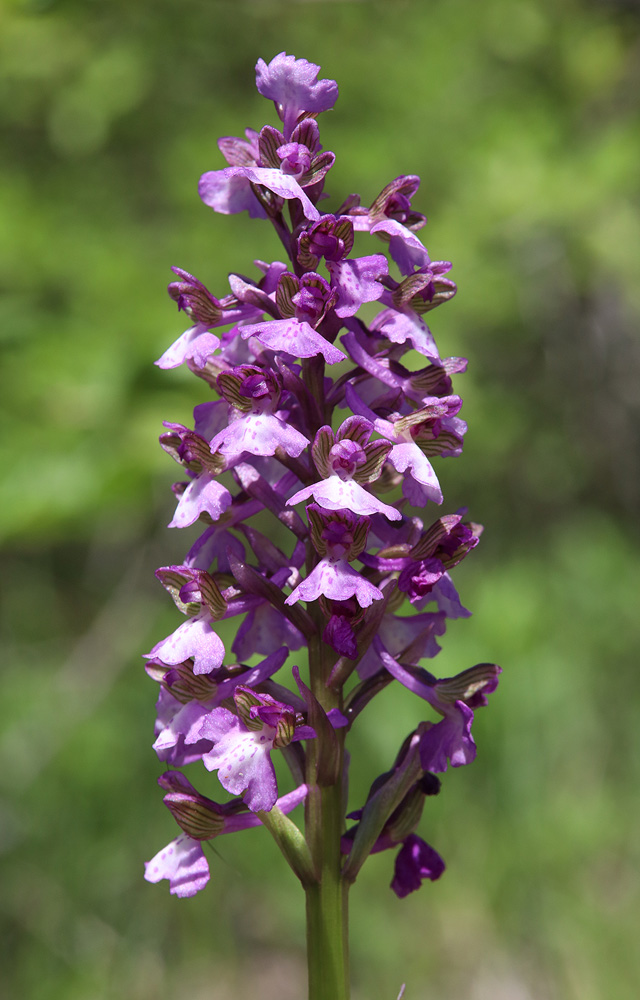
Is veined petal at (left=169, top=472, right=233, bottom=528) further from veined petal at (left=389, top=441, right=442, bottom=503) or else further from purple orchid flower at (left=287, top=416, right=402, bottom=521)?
veined petal at (left=389, top=441, right=442, bottom=503)

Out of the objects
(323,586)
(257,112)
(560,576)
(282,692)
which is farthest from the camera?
(560,576)

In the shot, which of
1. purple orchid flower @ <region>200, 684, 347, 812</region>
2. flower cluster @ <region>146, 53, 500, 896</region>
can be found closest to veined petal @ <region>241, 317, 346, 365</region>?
A: flower cluster @ <region>146, 53, 500, 896</region>

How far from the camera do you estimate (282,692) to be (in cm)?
146

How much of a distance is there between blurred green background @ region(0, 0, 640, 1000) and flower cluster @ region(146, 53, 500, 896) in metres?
1.55

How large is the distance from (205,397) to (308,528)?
6.71 ft

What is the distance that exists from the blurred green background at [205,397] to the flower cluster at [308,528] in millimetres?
1553

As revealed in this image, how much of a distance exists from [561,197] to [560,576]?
3117mm

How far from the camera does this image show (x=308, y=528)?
1484 mm

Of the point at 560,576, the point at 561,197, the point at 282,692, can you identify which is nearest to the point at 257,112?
the point at 561,197

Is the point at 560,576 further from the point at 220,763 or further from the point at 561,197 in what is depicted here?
the point at 220,763

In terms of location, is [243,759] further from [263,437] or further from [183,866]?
[263,437]

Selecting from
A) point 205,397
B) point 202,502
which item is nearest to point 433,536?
point 202,502

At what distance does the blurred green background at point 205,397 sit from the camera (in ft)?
11.6

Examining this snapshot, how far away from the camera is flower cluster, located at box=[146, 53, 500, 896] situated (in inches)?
54.4
